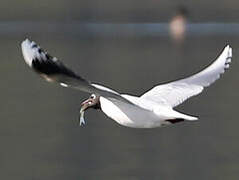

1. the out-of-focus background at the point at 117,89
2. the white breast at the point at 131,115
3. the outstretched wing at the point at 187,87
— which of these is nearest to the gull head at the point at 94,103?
the white breast at the point at 131,115

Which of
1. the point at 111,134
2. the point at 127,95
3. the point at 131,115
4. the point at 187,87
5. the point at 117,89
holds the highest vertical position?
the point at 117,89

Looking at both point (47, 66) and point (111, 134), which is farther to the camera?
point (111, 134)

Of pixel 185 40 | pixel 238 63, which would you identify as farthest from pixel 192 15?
pixel 238 63

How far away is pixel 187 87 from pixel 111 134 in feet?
16.2

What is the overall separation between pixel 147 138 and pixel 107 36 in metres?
18.0

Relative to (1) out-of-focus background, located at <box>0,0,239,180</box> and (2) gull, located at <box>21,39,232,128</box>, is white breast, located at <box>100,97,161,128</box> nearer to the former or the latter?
(2) gull, located at <box>21,39,232,128</box>

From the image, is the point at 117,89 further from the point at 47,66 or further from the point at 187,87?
the point at 47,66

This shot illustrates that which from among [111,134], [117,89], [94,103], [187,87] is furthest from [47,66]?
[117,89]

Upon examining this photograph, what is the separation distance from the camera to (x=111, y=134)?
16047 mm

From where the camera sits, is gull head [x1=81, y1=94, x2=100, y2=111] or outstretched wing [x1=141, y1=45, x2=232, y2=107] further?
outstretched wing [x1=141, y1=45, x2=232, y2=107]

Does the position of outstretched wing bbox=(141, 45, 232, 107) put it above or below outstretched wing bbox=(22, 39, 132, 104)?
above

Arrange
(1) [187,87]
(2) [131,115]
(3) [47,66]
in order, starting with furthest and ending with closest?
1. (1) [187,87]
2. (2) [131,115]
3. (3) [47,66]

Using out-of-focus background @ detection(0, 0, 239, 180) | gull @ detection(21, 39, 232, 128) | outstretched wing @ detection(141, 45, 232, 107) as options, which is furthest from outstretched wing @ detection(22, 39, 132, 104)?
out-of-focus background @ detection(0, 0, 239, 180)

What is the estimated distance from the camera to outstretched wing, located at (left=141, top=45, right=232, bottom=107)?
1094cm
